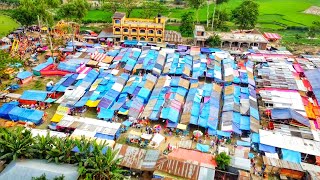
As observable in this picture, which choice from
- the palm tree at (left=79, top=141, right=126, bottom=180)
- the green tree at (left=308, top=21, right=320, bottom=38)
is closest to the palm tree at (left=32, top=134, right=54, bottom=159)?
the palm tree at (left=79, top=141, right=126, bottom=180)

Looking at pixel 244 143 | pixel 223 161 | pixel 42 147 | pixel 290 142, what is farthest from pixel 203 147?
pixel 42 147

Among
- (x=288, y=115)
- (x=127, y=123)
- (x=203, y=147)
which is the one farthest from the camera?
(x=127, y=123)

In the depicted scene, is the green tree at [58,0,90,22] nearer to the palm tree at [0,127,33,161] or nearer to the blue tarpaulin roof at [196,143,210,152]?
the palm tree at [0,127,33,161]

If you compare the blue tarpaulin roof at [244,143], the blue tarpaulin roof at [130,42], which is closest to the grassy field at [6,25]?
the blue tarpaulin roof at [130,42]

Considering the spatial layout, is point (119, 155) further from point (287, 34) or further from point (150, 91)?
point (287, 34)

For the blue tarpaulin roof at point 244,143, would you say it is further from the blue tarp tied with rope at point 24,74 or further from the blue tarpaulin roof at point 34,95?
the blue tarp tied with rope at point 24,74

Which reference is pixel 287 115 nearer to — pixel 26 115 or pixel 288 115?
pixel 288 115
